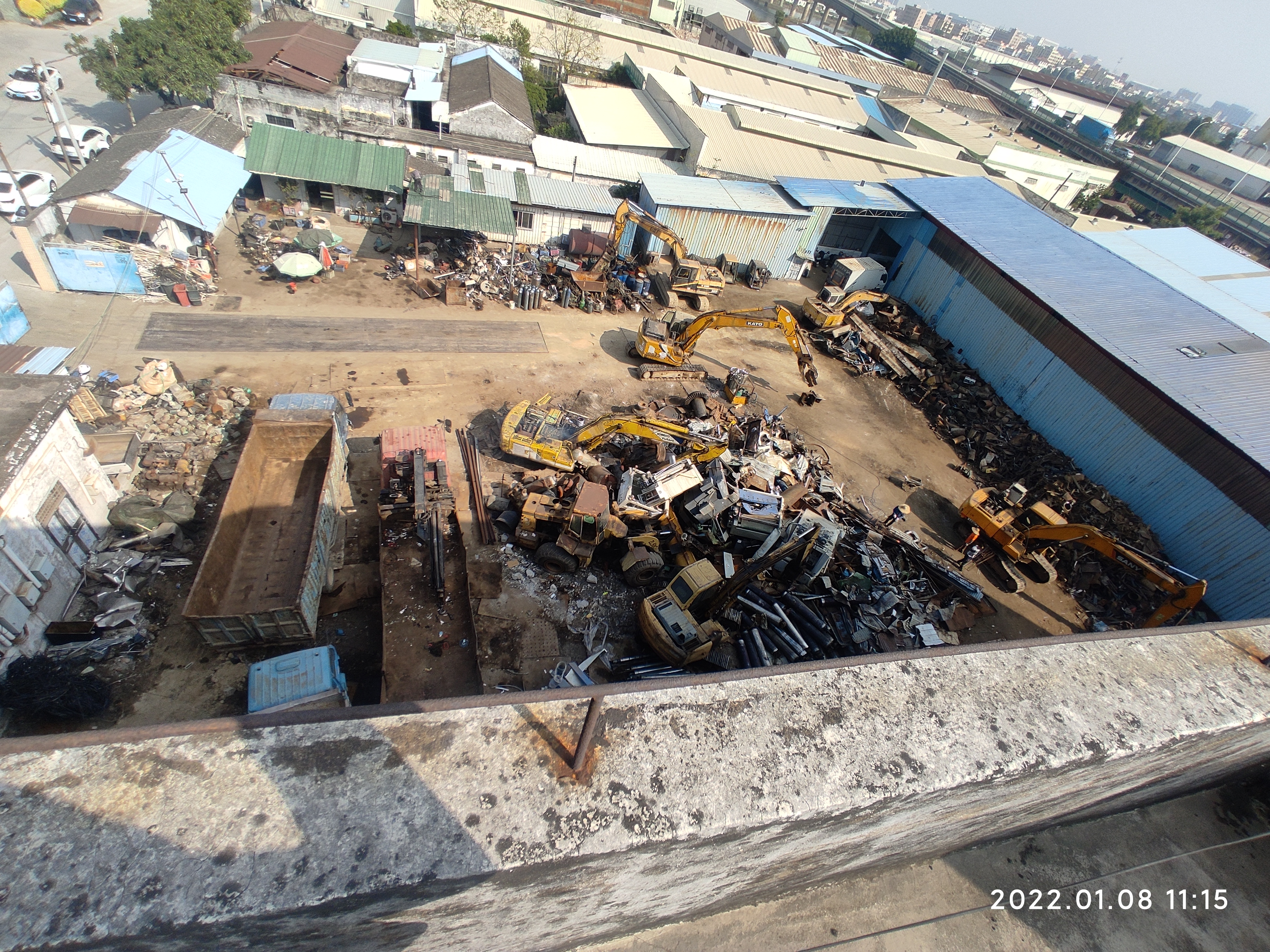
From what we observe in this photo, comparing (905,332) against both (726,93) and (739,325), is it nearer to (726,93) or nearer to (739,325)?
(739,325)

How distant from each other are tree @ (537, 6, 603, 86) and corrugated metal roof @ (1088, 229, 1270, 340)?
1486 inches

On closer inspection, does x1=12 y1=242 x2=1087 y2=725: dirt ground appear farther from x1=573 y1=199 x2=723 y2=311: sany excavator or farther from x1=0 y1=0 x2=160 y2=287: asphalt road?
x1=0 y1=0 x2=160 y2=287: asphalt road

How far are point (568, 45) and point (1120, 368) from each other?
145 feet

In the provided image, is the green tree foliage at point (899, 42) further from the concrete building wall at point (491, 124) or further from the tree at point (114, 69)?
the tree at point (114, 69)

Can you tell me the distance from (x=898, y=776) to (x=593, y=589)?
9.15 metres

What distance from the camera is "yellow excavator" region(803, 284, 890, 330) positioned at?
26.9 metres

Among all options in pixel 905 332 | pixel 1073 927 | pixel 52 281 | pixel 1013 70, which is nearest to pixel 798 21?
pixel 1013 70

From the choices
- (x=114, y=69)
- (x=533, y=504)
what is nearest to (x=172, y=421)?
(x=533, y=504)

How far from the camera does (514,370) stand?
21734mm

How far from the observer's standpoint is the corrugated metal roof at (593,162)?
102 ft

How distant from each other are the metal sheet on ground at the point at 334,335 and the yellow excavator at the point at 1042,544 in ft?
57.3


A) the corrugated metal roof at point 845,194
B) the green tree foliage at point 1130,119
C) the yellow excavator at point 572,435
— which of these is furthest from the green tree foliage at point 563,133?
the green tree foliage at point 1130,119

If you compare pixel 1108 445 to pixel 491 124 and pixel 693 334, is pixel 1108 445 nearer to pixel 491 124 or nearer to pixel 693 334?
pixel 693 334

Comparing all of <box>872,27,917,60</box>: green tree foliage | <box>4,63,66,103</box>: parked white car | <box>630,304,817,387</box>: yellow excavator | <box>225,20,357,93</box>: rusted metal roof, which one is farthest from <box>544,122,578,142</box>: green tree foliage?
<box>872,27,917,60</box>: green tree foliage
